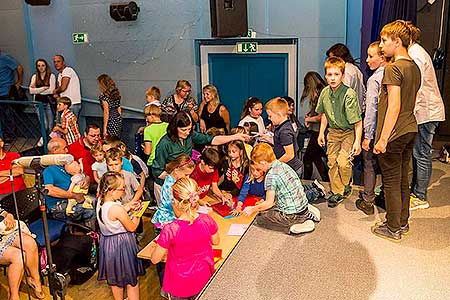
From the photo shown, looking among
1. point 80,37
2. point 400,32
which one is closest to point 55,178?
point 400,32

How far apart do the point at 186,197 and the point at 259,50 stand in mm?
3901

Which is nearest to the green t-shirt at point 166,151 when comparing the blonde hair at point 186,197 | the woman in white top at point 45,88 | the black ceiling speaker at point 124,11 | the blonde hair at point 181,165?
the blonde hair at point 181,165

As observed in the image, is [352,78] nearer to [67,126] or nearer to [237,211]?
[237,211]

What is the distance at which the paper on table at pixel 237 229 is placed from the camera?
3.65 metres

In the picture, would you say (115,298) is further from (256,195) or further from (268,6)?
(268,6)

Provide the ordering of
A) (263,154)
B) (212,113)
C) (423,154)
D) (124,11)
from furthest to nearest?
(124,11)
(212,113)
(423,154)
(263,154)

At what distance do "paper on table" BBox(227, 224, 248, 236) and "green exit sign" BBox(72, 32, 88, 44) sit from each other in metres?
4.72

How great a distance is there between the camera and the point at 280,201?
3.77 meters

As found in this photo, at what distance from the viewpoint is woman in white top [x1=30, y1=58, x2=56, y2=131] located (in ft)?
23.8

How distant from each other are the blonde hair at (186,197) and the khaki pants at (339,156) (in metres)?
1.55

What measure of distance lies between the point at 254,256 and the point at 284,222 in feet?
1.50

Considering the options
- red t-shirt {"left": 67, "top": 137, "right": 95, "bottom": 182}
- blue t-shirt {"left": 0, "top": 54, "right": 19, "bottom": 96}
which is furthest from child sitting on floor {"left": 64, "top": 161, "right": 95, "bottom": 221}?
blue t-shirt {"left": 0, "top": 54, "right": 19, "bottom": 96}

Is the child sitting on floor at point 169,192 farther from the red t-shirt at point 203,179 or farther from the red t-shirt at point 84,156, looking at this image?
the red t-shirt at point 84,156

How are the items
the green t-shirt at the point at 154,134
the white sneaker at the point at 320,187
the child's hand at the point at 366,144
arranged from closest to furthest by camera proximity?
the child's hand at the point at 366,144, the white sneaker at the point at 320,187, the green t-shirt at the point at 154,134
